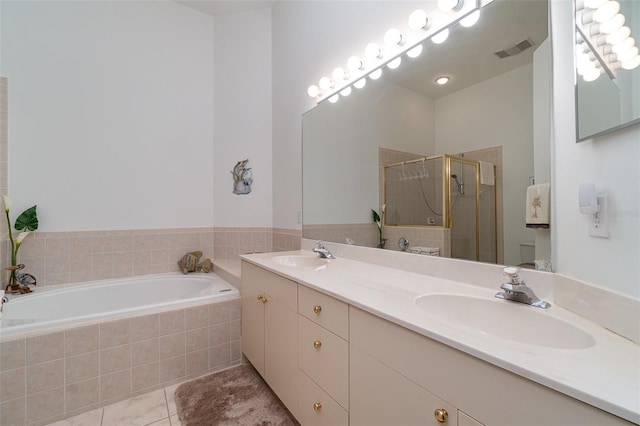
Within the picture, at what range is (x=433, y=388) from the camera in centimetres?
69

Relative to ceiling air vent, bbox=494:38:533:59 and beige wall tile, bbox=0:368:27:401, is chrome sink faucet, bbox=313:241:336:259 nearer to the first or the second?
ceiling air vent, bbox=494:38:533:59

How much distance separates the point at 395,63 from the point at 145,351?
233 cm

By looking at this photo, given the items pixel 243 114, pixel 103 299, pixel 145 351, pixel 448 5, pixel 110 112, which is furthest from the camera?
pixel 243 114

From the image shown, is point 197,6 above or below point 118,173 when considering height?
above

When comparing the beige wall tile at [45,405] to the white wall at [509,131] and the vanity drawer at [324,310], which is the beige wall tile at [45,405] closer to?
the vanity drawer at [324,310]

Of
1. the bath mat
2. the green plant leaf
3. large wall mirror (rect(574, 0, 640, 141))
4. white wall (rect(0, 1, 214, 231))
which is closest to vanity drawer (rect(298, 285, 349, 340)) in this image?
the bath mat

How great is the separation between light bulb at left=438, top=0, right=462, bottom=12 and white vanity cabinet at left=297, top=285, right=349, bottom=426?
53.6 inches

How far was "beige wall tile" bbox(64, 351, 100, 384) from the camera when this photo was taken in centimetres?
153

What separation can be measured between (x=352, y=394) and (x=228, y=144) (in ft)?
8.59

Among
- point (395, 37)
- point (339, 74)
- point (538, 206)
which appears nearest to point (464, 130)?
point (538, 206)

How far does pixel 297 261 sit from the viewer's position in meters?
1.95

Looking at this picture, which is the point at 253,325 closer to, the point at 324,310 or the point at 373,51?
the point at 324,310

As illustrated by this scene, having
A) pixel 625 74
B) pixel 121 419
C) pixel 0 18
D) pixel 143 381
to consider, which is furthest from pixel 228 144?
pixel 625 74

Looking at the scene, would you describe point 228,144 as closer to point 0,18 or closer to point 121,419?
point 0,18
